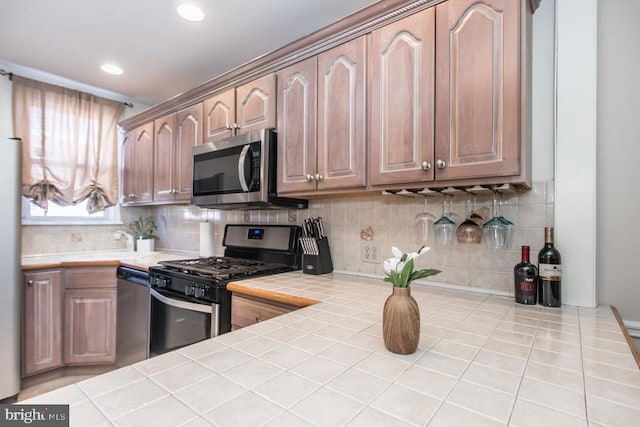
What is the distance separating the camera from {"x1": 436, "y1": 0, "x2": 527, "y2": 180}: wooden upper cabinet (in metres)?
1.20

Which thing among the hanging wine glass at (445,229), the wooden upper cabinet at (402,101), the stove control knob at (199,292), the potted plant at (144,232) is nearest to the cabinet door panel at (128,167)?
the potted plant at (144,232)

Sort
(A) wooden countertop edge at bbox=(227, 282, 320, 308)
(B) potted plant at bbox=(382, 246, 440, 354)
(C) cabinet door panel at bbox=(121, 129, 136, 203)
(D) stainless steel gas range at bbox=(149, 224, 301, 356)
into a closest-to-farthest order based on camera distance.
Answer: (B) potted plant at bbox=(382, 246, 440, 354), (A) wooden countertop edge at bbox=(227, 282, 320, 308), (D) stainless steel gas range at bbox=(149, 224, 301, 356), (C) cabinet door panel at bbox=(121, 129, 136, 203)

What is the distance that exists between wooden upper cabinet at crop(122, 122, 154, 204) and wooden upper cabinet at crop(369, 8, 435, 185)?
2.27m

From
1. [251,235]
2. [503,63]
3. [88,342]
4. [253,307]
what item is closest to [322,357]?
[253,307]

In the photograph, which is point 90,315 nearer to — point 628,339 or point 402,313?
point 402,313

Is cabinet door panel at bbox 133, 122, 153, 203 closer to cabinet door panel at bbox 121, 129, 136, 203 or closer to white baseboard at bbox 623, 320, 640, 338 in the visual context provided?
cabinet door panel at bbox 121, 129, 136, 203

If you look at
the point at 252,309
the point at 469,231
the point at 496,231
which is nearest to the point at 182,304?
the point at 252,309

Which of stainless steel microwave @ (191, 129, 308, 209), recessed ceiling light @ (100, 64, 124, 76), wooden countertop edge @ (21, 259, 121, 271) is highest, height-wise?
recessed ceiling light @ (100, 64, 124, 76)

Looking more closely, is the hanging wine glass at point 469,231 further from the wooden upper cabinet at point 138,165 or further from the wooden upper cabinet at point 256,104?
the wooden upper cabinet at point 138,165

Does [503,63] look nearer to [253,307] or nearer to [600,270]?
[600,270]

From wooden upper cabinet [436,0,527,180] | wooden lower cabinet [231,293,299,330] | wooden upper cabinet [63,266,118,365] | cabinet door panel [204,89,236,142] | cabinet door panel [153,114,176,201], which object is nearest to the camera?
wooden upper cabinet [436,0,527,180]

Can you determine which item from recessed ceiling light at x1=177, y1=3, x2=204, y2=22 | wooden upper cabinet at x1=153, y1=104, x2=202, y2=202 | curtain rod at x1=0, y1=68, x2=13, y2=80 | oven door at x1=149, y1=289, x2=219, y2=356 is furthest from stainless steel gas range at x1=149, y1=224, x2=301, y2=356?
curtain rod at x1=0, y1=68, x2=13, y2=80

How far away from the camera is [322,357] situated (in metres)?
0.80

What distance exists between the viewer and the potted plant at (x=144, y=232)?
3243 millimetres
